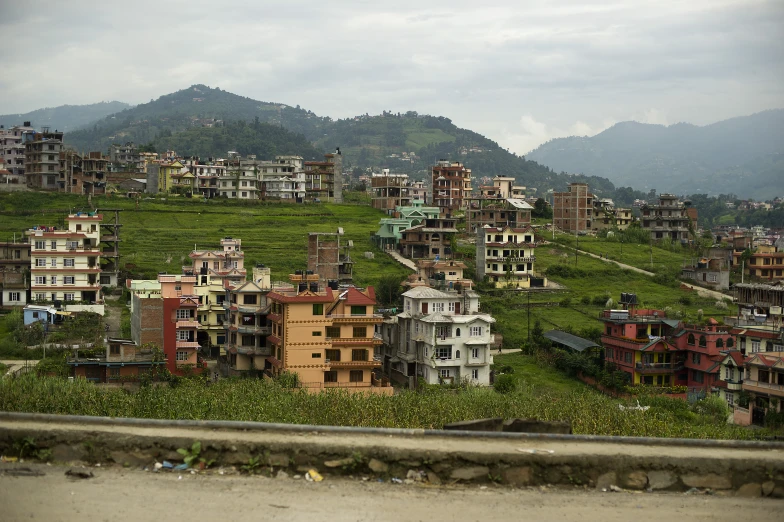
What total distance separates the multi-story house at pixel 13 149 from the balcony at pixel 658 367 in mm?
54079

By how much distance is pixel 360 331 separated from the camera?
32.7 m

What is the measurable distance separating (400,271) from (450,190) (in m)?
30.2

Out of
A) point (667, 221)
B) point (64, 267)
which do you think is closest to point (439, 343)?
point (64, 267)

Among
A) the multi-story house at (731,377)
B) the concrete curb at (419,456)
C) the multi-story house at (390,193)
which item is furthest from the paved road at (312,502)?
the multi-story house at (390,193)

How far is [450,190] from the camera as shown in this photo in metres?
78.6

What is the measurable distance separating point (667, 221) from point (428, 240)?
27.6 meters

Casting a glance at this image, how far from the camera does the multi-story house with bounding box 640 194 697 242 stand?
7400 cm

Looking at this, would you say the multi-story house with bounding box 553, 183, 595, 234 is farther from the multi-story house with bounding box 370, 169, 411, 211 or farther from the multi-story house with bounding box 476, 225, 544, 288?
the multi-story house with bounding box 476, 225, 544, 288

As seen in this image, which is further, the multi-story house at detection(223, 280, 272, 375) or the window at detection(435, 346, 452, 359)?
the window at detection(435, 346, 452, 359)

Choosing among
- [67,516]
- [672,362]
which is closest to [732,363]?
[672,362]

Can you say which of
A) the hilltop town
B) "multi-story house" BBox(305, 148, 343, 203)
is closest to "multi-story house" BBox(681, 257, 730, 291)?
the hilltop town

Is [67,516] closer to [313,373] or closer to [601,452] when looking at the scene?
[601,452]

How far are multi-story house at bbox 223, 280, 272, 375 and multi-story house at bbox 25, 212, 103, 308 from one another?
8.74 metres

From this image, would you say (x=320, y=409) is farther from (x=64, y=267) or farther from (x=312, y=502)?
(x=64, y=267)
